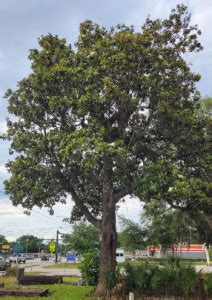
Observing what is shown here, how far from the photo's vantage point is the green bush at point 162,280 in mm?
16047

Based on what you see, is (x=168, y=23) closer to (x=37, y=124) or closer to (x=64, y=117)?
(x=64, y=117)

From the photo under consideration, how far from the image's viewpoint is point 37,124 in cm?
2030

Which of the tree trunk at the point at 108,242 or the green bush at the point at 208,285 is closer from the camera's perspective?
the green bush at the point at 208,285

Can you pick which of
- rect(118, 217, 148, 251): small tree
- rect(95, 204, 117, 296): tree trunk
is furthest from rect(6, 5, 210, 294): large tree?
rect(118, 217, 148, 251): small tree

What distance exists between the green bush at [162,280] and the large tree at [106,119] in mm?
1453

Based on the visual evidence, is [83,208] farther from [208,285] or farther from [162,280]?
[208,285]

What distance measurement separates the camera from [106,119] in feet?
63.3

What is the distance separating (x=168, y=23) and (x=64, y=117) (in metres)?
7.02

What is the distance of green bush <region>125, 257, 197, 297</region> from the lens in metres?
16.0

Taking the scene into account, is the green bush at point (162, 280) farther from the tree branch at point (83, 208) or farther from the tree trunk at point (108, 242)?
the tree branch at point (83, 208)

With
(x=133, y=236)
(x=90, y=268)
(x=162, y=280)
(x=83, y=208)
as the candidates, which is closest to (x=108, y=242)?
(x=83, y=208)

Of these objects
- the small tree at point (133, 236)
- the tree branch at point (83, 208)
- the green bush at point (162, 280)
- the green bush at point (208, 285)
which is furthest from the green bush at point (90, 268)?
the small tree at point (133, 236)

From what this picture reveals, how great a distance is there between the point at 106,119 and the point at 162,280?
7.85 meters

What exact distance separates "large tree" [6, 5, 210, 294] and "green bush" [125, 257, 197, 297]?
1453mm
